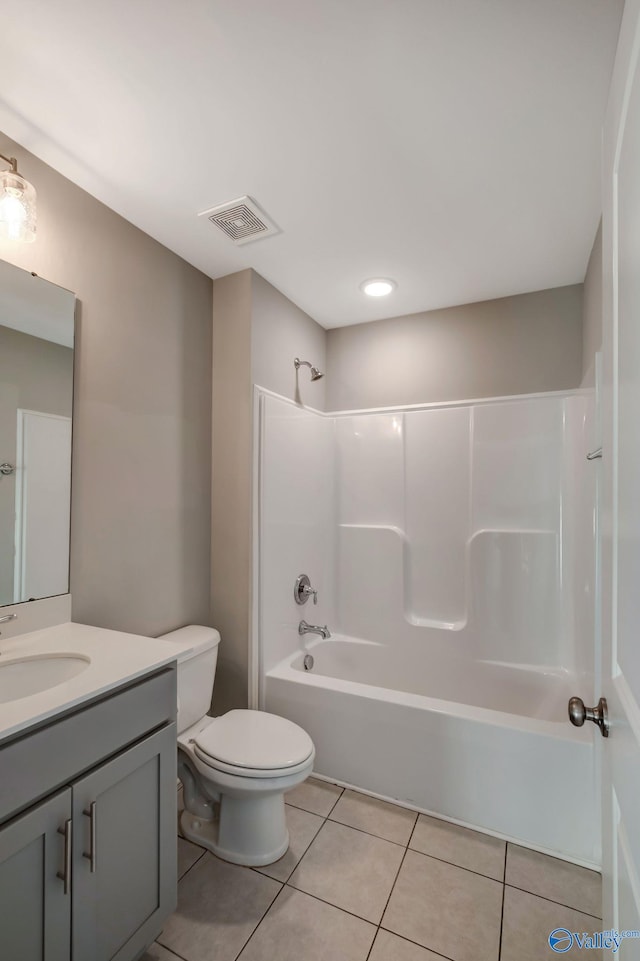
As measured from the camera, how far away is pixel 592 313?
2.03m

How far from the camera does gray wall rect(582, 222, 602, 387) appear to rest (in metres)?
1.85

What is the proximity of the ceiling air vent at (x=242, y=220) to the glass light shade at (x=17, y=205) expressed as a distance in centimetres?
65

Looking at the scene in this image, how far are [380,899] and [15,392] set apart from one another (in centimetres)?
204

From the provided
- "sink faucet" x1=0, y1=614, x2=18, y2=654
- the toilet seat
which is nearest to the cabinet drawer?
the toilet seat

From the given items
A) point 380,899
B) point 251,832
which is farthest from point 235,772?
point 380,899

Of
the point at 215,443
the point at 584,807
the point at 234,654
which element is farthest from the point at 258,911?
the point at 215,443

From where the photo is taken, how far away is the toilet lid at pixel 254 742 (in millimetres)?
1509

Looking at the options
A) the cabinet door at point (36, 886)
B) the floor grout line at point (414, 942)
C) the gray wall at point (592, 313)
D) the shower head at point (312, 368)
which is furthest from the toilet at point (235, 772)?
the gray wall at point (592, 313)

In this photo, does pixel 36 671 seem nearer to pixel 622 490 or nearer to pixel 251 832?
pixel 251 832

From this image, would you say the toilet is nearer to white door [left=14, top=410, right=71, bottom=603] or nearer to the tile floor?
the tile floor

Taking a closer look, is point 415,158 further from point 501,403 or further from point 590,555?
point 590,555

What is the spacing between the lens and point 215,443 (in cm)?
223

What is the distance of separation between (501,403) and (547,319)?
0.51m

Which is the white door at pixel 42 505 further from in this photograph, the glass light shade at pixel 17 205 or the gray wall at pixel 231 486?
the gray wall at pixel 231 486
